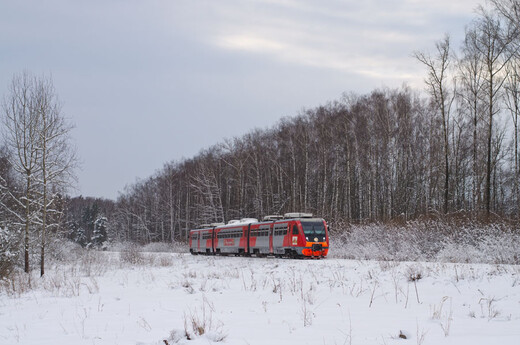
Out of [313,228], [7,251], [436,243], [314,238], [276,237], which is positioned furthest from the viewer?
[276,237]

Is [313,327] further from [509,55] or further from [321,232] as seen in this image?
[509,55]

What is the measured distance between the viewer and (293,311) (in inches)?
350

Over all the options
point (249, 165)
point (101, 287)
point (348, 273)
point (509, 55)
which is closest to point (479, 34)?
point (509, 55)

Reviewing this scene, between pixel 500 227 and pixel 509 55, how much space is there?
12.6 metres

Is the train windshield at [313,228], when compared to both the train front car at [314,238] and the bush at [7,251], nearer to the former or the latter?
the train front car at [314,238]

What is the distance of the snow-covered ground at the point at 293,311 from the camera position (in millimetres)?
6816

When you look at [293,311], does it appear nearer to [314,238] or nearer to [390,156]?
[314,238]

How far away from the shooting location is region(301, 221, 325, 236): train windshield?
24633 millimetres

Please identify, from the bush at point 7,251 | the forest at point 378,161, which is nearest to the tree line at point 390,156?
the forest at point 378,161

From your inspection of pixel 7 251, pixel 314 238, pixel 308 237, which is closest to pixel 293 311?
pixel 7 251

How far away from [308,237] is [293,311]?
15691mm

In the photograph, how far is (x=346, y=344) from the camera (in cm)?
623

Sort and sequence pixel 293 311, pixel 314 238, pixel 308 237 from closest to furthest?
pixel 293 311 → pixel 308 237 → pixel 314 238

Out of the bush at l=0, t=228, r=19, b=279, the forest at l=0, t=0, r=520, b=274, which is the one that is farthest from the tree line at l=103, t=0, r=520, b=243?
the bush at l=0, t=228, r=19, b=279
